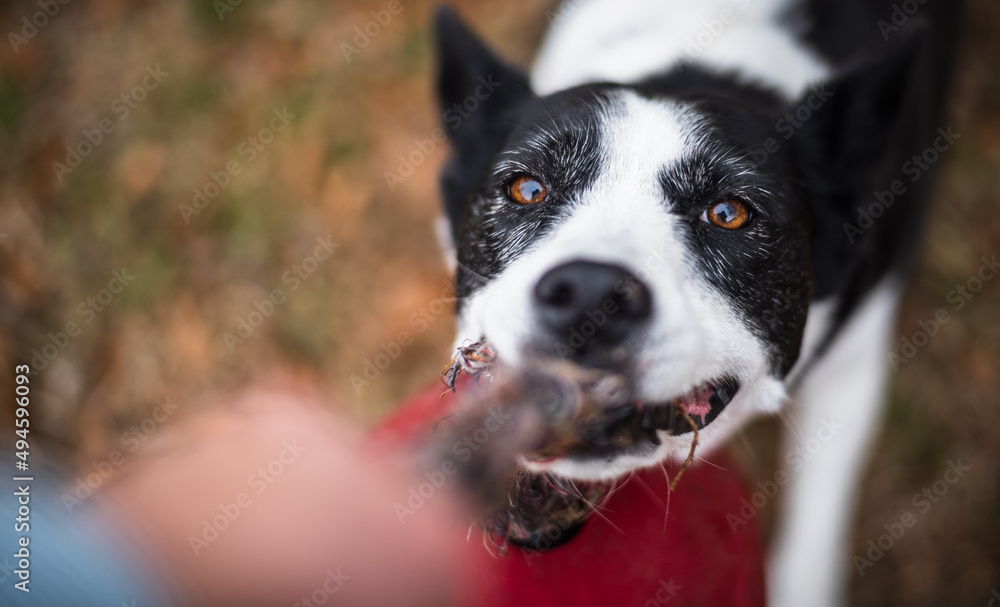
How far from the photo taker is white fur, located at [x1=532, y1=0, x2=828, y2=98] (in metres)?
2.42

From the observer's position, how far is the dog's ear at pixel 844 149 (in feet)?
6.26

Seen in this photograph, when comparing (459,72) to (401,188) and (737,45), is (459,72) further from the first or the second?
(401,188)

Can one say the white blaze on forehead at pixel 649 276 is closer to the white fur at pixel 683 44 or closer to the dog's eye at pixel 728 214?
the dog's eye at pixel 728 214

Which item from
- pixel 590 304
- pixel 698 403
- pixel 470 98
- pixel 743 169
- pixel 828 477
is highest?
pixel 470 98

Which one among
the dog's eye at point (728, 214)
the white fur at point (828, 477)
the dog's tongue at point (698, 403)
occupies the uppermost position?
the dog's eye at point (728, 214)

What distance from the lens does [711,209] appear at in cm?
170

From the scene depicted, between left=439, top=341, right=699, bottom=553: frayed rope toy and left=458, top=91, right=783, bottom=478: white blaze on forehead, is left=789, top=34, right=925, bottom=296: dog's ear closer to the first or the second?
left=458, top=91, right=783, bottom=478: white blaze on forehead

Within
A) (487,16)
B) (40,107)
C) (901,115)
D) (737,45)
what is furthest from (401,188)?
(901,115)

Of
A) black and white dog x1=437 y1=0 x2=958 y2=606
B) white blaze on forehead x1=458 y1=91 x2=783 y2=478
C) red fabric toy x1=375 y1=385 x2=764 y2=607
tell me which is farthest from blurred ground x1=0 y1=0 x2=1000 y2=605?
white blaze on forehead x1=458 y1=91 x2=783 y2=478

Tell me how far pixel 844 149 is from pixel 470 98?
3.85 ft

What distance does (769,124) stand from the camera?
6.36 feet

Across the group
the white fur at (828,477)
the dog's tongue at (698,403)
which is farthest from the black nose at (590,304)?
the white fur at (828,477)

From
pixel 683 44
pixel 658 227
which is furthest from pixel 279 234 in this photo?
pixel 658 227

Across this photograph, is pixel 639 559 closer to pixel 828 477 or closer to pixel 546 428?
pixel 546 428
